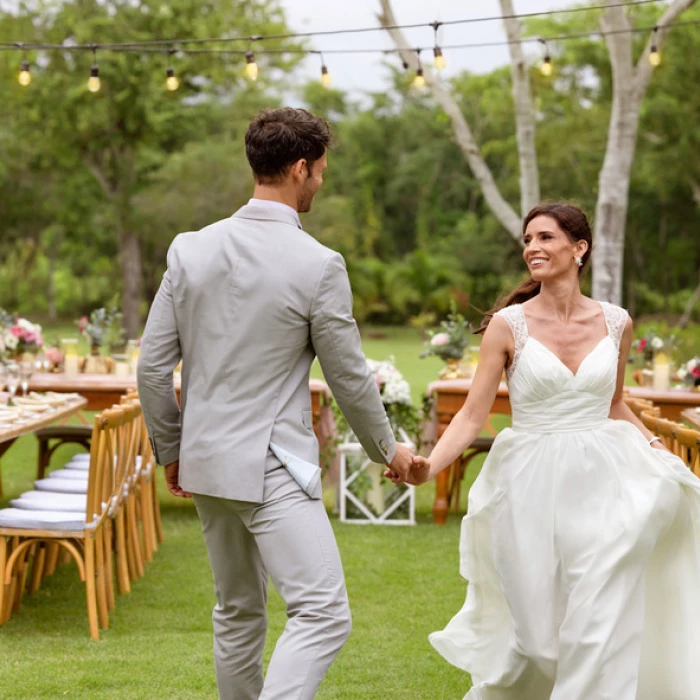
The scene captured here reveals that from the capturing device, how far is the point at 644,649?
371 cm

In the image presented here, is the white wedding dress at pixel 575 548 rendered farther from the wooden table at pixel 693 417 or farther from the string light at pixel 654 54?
the string light at pixel 654 54

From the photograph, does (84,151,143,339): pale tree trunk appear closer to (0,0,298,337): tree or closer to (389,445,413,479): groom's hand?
(0,0,298,337): tree

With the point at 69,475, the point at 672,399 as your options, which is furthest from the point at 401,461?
the point at 672,399

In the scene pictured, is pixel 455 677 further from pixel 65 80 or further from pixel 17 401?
pixel 65 80

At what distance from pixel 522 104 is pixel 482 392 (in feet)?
38.2

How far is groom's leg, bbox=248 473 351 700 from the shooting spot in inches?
112

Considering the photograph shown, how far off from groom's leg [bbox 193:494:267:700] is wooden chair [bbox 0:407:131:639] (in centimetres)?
192

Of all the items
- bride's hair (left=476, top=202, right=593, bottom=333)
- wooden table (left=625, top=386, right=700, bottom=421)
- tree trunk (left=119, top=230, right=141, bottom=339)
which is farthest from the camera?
tree trunk (left=119, top=230, right=141, bottom=339)

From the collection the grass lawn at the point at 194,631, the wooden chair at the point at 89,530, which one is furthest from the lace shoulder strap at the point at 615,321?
the wooden chair at the point at 89,530

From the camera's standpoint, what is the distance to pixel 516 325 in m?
3.81

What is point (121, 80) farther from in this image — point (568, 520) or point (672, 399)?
point (568, 520)

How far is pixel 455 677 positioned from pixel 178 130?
2521 centimetres

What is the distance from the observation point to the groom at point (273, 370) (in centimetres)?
292

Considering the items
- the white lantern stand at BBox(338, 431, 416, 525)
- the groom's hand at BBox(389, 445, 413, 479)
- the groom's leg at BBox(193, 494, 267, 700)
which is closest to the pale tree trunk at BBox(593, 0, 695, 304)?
the white lantern stand at BBox(338, 431, 416, 525)
